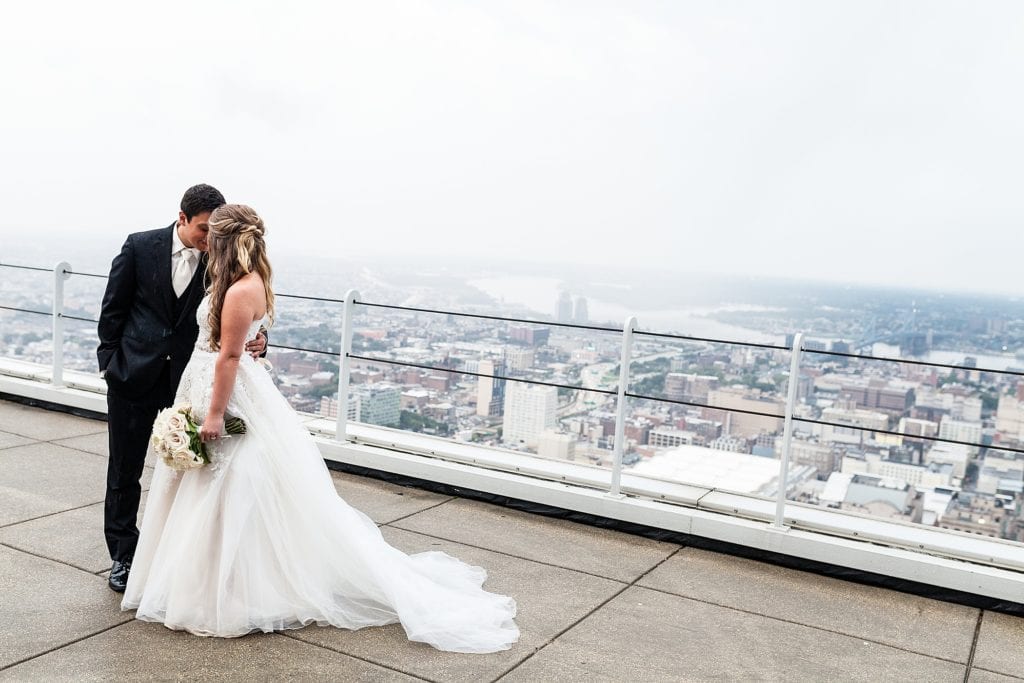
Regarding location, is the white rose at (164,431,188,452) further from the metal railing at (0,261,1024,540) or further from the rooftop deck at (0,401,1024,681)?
the metal railing at (0,261,1024,540)

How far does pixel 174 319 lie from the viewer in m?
3.79

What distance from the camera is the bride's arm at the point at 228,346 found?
3455mm

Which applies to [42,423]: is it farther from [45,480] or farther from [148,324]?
[148,324]

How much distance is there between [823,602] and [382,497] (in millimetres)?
2696

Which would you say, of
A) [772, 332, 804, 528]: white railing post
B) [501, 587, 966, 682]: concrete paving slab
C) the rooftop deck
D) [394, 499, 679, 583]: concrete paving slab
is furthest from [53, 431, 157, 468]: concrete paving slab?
[772, 332, 804, 528]: white railing post

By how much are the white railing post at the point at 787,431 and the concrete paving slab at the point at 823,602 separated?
31cm

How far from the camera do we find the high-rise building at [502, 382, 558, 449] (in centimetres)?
589

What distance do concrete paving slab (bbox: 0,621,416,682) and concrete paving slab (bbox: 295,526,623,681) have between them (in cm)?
11

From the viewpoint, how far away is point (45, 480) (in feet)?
18.1

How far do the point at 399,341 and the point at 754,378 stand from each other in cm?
245

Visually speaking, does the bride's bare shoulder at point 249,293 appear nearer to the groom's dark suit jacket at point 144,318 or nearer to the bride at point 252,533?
the bride at point 252,533

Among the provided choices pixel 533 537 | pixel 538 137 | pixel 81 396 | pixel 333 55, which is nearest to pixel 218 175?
pixel 333 55

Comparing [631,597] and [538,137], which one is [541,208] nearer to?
[538,137]

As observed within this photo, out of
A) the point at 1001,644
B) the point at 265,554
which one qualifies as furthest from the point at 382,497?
the point at 1001,644
